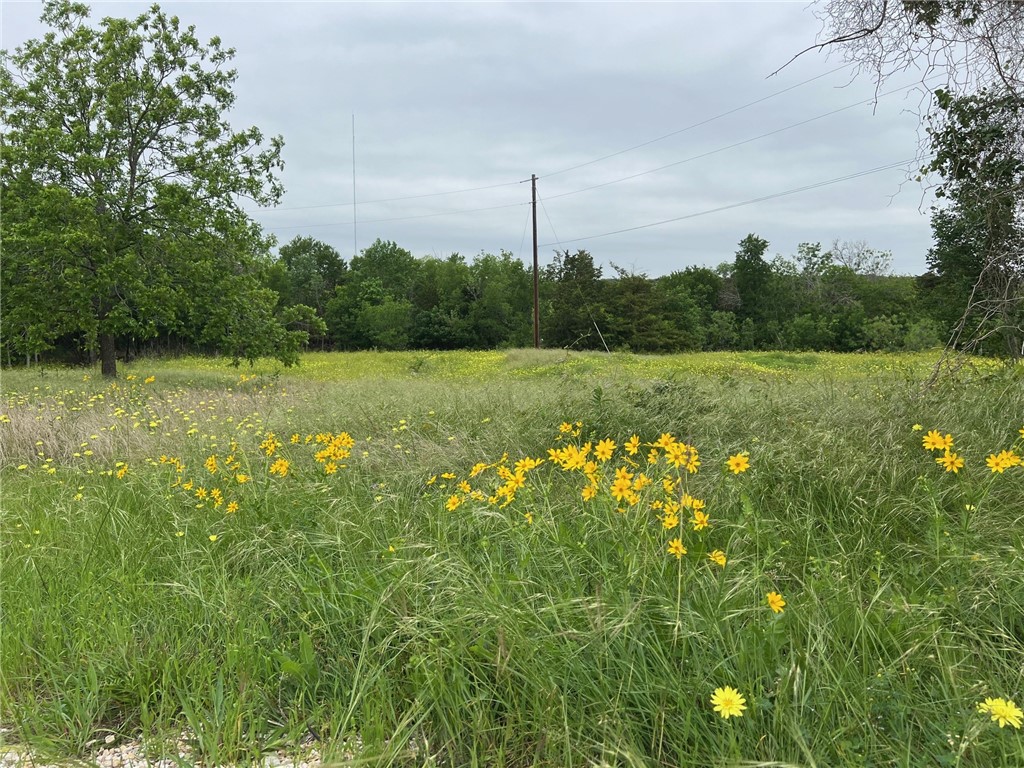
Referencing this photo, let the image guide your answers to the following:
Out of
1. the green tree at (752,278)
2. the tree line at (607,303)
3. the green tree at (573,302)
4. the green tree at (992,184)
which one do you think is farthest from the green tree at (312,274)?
the green tree at (992,184)

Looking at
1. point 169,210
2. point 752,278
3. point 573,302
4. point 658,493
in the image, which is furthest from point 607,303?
point 658,493

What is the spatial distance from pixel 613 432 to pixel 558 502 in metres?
1.71

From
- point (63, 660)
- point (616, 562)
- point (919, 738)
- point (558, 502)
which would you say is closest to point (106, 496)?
point (63, 660)

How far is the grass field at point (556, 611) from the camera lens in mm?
1652

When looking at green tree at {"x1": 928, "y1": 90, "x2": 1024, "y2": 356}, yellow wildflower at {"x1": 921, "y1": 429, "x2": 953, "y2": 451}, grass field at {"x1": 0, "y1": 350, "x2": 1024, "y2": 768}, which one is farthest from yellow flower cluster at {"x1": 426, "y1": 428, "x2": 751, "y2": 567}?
green tree at {"x1": 928, "y1": 90, "x2": 1024, "y2": 356}

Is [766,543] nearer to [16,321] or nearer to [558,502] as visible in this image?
[558,502]

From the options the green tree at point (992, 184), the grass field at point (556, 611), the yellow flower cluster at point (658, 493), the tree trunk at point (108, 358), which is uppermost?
the green tree at point (992, 184)

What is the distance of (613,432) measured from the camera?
4637 millimetres

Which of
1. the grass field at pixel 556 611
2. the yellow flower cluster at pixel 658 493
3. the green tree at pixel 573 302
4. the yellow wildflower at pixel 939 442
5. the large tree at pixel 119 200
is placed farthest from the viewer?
the green tree at pixel 573 302

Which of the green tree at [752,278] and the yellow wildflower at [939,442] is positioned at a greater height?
the green tree at [752,278]

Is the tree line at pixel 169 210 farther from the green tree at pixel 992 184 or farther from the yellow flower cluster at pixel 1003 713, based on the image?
the yellow flower cluster at pixel 1003 713

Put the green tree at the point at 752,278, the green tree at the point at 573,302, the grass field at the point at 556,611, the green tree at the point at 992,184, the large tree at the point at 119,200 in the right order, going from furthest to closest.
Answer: the green tree at the point at 752,278
the green tree at the point at 573,302
the large tree at the point at 119,200
the green tree at the point at 992,184
the grass field at the point at 556,611

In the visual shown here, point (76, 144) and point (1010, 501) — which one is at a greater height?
point (76, 144)

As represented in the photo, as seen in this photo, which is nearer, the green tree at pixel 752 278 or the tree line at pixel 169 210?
the tree line at pixel 169 210
